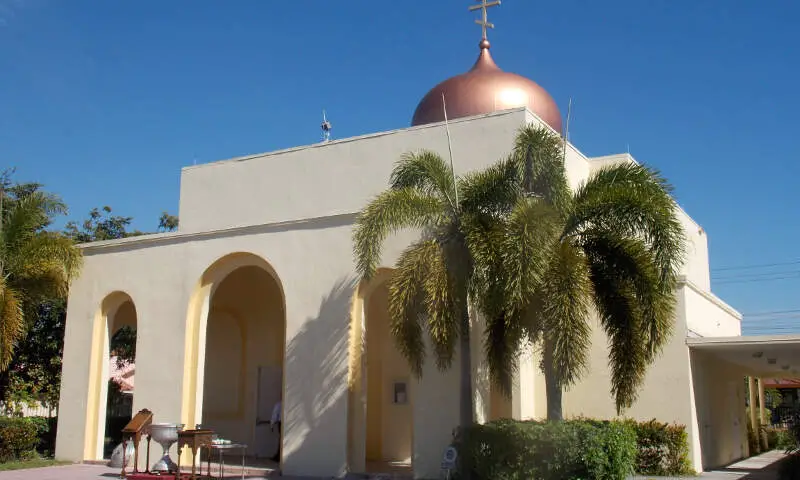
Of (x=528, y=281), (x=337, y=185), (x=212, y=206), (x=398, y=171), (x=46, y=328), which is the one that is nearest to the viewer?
(x=528, y=281)

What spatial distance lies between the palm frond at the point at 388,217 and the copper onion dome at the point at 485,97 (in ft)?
22.3

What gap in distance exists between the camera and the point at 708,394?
18891mm

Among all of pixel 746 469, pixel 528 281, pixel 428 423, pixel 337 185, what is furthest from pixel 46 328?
pixel 746 469

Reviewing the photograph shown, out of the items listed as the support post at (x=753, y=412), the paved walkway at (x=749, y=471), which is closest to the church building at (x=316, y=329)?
the paved walkway at (x=749, y=471)

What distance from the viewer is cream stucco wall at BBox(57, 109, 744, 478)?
16219mm

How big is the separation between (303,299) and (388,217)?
4107 millimetres

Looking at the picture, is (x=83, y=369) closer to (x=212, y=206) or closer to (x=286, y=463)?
(x=212, y=206)

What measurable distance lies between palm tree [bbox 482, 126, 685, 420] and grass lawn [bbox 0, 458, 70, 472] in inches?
435

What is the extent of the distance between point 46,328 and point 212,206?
874cm

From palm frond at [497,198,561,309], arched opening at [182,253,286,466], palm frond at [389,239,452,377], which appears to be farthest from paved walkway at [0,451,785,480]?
palm frond at [497,198,561,309]

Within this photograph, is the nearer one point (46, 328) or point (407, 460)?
point (407, 460)

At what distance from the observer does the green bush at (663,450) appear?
15859mm

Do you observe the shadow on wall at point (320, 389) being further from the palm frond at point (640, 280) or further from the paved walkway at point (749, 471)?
the paved walkway at point (749, 471)

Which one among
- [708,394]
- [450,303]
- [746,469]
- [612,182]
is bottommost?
[746,469]
